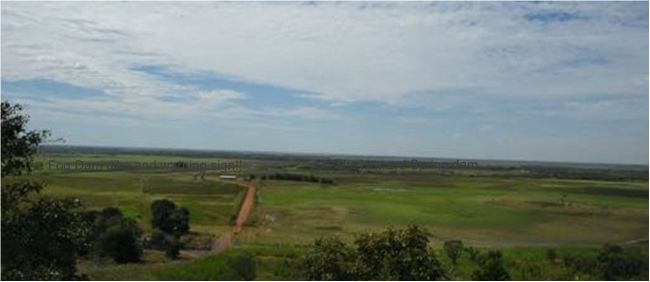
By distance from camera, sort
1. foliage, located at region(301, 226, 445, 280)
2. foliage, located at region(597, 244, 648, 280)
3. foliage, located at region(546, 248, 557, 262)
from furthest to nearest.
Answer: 1. foliage, located at region(546, 248, 557, 262)
2. foliage, located at region(597, 244, 648, 280)
3. foliage, located at region(301, 226, 445, 280)

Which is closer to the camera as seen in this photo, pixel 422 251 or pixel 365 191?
pixel 422 251

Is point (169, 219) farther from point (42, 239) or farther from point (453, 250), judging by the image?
point (42, 239)

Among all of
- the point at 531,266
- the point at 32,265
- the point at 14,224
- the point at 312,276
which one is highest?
the point at 14,224

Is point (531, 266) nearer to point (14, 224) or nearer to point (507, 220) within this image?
point (507, 220)

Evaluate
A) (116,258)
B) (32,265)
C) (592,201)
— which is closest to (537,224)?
(592,201)

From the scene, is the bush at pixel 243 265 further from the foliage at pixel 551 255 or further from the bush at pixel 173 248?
the foliage at pixel 551 255

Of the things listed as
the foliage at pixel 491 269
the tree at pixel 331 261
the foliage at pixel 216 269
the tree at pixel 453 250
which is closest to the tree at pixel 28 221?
the tree at pixel 331 261

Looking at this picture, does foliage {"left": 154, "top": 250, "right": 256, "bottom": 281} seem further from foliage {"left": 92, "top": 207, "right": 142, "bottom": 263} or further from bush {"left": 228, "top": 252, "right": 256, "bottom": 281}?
foliage {"left": 92, "top": 207, "right": 142, "bottom": 263}

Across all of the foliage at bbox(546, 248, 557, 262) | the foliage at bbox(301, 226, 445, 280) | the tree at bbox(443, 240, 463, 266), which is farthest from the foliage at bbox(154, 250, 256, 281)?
the foliage at bbox(546, 248, 557, 262)
